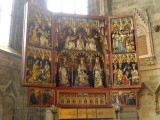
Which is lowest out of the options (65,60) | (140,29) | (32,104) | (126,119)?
(126,119)

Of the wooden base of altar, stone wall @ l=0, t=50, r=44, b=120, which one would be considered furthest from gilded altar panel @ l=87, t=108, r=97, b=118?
stone wall @ l=0, t=50, r=44, b=120

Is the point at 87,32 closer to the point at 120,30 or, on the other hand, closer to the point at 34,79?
the point at 120,30

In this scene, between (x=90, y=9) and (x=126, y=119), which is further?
(x=90, y=9)

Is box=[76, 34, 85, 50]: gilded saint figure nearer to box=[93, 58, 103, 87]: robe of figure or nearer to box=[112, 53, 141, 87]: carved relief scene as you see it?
box=[93, 58, 103, 87]: robe of figure

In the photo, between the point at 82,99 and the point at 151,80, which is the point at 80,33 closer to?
the point at 82,99

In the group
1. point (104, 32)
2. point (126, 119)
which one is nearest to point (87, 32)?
point (104, 32)

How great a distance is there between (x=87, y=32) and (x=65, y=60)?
5.01ft

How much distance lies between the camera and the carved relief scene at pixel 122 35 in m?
9.70

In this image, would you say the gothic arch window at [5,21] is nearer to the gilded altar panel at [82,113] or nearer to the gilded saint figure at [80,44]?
the gilded saint figure at [80,44]

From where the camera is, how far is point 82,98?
938cm

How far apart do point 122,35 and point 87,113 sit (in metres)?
3.48

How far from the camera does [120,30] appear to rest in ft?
32.6

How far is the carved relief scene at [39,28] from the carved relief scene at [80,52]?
559mm

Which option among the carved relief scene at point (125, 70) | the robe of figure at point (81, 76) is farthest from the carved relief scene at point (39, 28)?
the carved relief scene at point (125, 70)
